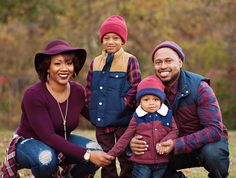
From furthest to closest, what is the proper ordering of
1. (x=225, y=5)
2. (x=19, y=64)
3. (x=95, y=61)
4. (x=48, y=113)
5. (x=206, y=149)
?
(x=19, y=64)
(x=225, y=5)
(x=95, y=61)
(x=48, y=113)
(x=206, y=149)

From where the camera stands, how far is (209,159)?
17.3ft

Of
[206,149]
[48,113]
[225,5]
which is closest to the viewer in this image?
[206,149]

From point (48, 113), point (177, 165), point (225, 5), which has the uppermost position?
point (225, 5)

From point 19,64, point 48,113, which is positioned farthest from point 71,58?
point 19,64

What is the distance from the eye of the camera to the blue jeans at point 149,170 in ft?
17.4

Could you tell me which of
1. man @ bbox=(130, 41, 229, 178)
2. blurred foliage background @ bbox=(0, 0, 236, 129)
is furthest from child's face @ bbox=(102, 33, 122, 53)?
blurred foliage background @ bbox=(0, 0, 236, 129)

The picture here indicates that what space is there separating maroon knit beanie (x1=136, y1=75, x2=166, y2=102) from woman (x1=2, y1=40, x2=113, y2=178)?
0.69 metres

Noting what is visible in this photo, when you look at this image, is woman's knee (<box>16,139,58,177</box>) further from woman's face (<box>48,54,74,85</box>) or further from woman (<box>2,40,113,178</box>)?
woman's face (<box>48,54,74,85</box>)

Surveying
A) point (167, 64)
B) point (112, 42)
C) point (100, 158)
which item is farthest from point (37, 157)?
point (167, 64)

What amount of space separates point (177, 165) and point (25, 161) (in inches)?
59.3

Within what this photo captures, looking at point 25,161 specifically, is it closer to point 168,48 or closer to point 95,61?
point 95,61

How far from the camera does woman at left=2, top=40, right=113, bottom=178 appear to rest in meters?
5.50

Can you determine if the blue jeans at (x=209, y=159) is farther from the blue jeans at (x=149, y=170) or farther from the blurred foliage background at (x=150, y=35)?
the blurred foliage background at (x=150, y=35)

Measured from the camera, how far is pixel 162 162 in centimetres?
531
